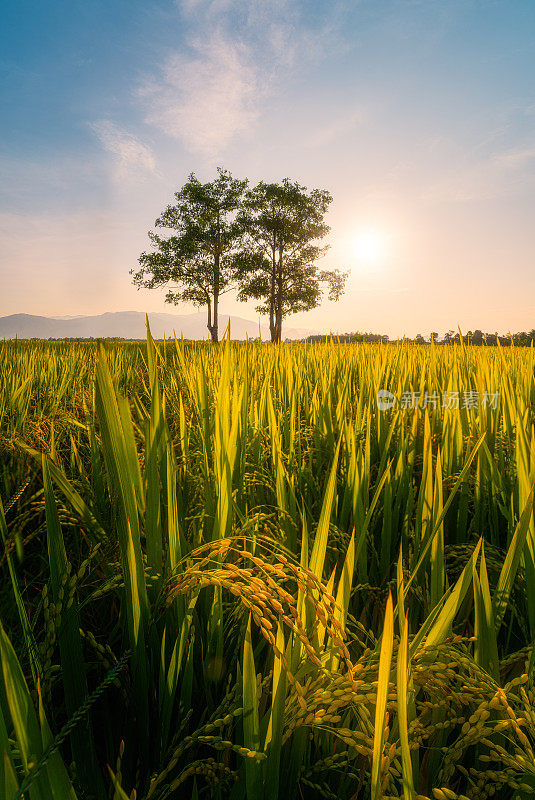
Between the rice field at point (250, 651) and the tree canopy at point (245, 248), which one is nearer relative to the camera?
the rice field at point (250, 651)

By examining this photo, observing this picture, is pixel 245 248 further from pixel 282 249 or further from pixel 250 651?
pixel 250 651

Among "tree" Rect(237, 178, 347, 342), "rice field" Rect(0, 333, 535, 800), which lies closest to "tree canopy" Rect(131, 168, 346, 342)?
"tree" Rect(237, 178, 347, 342)

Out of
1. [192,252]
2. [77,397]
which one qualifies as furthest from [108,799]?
[192,252]

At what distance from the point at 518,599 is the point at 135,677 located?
2.53ft

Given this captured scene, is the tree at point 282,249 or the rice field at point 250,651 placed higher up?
the tree at point 282,249

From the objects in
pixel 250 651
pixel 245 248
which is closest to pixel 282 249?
pixel 245 248

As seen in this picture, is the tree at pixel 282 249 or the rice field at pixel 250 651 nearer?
the rice field at pixel 250 651

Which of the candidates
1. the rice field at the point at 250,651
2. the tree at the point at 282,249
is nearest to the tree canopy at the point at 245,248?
the tree at the point at 282,249

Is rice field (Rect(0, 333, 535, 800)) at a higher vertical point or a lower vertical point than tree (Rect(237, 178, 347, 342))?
lower

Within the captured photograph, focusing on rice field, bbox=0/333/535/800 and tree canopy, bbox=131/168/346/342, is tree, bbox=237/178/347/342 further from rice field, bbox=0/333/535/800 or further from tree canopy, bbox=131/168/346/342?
rice field, bbox=0/333/535/800

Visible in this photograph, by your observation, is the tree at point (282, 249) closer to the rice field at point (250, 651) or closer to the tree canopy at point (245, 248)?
the tree canopy at point (245, 248)

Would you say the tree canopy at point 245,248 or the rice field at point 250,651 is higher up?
the tree canopy at point 245,248

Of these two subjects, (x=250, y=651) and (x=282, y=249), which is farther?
(x=282, y=249)

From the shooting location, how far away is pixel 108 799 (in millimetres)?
470
